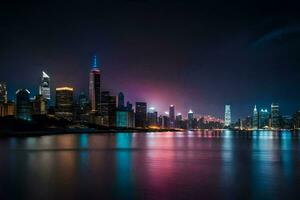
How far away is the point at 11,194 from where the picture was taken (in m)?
18.6

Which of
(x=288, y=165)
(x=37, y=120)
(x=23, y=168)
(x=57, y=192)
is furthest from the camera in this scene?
(x=37, y=120)

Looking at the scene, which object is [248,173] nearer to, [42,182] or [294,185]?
[294,185]

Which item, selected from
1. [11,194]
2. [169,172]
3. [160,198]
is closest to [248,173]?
[169,172]

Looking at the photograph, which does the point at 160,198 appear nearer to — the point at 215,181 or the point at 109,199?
the point at 109,199

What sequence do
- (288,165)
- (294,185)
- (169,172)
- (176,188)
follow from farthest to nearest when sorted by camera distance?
(288,165)
(169,172)
(294,185)
(176,188)

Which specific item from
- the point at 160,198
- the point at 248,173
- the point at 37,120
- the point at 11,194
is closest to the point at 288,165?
the point at 248,173

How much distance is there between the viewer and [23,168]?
97.0ft

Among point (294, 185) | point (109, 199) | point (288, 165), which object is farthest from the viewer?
point (288, 165)

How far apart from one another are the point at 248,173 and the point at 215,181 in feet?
16.1

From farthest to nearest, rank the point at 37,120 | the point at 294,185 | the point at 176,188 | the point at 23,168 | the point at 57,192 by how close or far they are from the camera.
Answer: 1. the point at 37,120
2. the point at 23,168
3. the point at 294,185
4. the point at 176,188
5. the point at 57,192

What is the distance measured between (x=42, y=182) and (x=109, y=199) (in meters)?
5.97

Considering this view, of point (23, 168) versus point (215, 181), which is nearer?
point (215, 181)

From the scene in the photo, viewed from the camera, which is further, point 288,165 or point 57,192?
point 288,165

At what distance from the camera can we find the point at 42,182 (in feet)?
73.7
